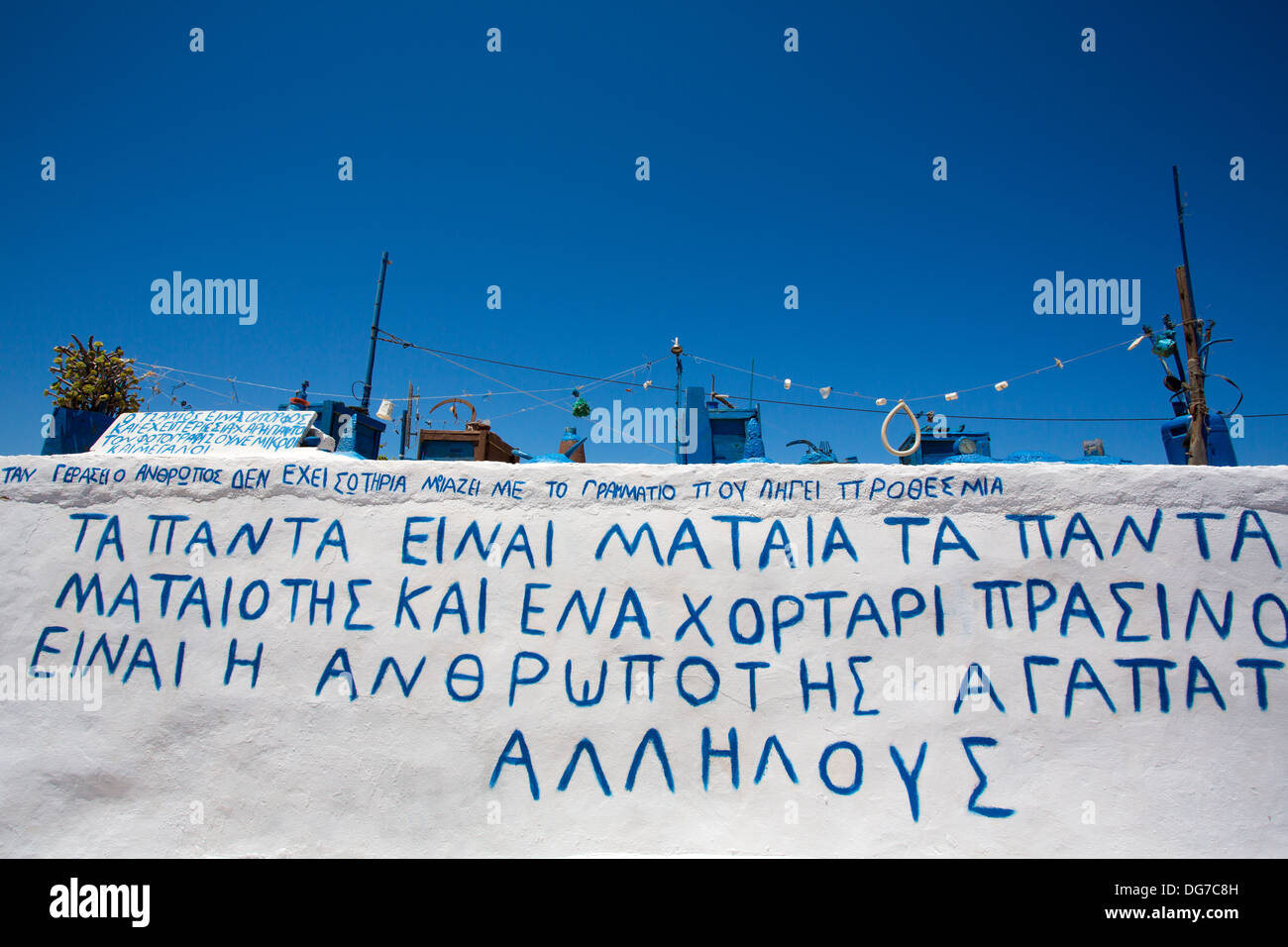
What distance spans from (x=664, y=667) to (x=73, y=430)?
1552 centimetres

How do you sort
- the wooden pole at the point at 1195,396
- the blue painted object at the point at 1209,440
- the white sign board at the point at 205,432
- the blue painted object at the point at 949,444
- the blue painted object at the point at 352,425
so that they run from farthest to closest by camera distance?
the blue painted object at the point at 949,444
the blue painted object at the point at 352,425
the blue painted object at the point at 1209,440
the wooden pole at the point at 1195,396
the white sign board at the point at 205,432

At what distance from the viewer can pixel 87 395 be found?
44.7 feet

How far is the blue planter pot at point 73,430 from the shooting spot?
1273cm

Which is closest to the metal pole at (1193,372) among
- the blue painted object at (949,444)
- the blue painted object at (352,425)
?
the blue painted object at (949,444)

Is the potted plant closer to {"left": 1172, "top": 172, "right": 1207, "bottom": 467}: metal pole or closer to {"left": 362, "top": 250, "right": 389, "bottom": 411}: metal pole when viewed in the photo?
{"left": 362, "top": 250, "right": 389, "bottom": 411}: metal pole

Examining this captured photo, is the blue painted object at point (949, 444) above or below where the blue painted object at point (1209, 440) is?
above

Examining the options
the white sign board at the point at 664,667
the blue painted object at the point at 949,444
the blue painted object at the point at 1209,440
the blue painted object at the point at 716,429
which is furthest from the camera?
the blue painted object at the point at 949,444

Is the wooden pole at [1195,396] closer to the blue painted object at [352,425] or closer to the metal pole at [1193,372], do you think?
the metal pole at [1193,372]

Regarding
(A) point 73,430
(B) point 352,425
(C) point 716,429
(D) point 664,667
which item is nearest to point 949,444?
(C) point 716,429

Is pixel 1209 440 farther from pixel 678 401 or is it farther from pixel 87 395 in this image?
pixel 87 395

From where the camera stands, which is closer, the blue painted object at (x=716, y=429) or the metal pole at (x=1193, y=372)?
the metal pole at (x=1193, y=372)

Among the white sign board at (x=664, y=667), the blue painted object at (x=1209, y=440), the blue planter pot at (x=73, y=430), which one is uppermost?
the blue planter pot at (x=73, y=430)
